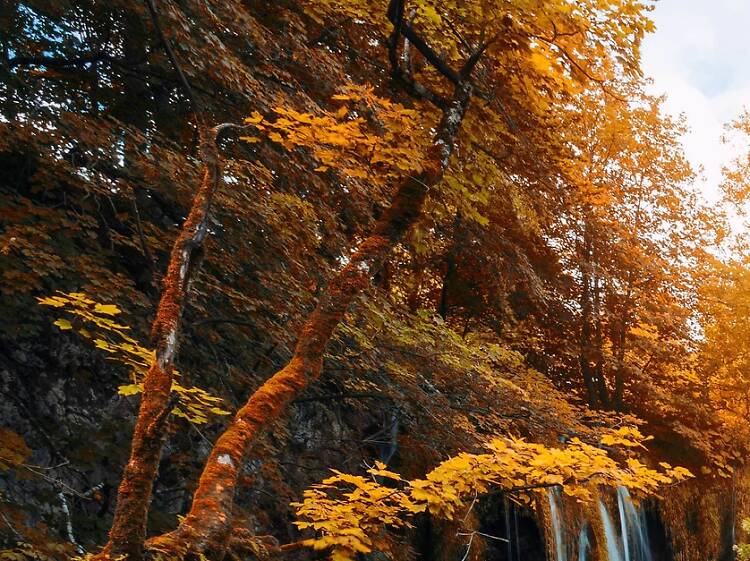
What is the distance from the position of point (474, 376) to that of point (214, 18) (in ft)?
14.8

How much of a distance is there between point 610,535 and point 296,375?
10854mm

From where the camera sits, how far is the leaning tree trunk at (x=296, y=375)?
2.11 m

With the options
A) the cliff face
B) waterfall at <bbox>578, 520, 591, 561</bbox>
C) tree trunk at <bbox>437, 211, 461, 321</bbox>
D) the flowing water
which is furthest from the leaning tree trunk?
the flowing water

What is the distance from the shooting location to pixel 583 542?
1051 centimetres

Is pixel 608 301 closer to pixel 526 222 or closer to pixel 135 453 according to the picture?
pixel 526 222

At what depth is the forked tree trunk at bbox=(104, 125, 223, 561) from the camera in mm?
1898

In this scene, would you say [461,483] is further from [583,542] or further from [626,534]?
[626,534]

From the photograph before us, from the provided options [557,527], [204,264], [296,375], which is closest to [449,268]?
[557,527]

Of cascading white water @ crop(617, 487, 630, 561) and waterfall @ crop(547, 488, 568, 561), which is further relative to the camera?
cascading white water @ crop(617, 487, 630, 561)

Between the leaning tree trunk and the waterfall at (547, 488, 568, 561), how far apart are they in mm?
8316

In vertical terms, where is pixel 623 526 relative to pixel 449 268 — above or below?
below

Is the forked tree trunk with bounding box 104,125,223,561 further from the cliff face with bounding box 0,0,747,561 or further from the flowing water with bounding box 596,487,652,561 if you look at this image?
the flowing water with bounding box 596,487,652,561

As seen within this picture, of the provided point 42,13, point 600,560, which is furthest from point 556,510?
point 42,13

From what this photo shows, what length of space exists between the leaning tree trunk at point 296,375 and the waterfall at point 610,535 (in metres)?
10.1
